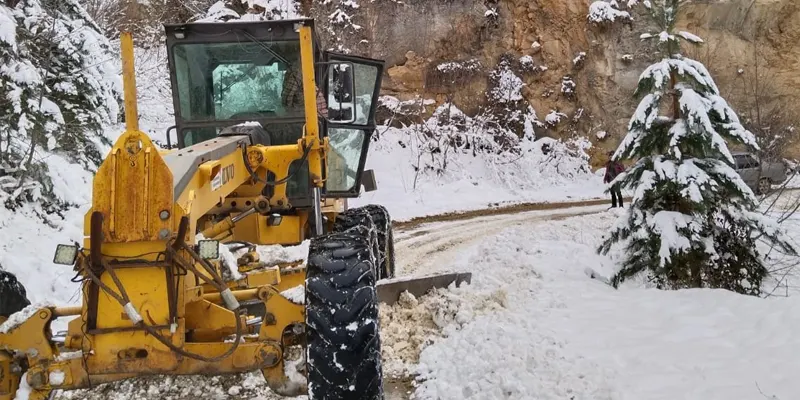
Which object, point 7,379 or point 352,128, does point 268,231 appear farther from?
point 7,379

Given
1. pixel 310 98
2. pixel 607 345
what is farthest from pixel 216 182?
pixel 607 345

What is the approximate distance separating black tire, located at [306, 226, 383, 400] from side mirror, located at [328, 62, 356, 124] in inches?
84.7

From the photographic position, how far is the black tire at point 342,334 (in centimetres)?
311

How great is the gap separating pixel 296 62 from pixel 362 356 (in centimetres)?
295

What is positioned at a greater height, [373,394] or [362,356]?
[362,356]

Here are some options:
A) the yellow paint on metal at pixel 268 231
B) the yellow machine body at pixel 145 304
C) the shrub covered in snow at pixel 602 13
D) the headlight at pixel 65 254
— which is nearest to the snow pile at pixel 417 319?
the yellow paint on metal at pixel 268 231

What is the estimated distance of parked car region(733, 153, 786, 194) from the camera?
44.1 feet

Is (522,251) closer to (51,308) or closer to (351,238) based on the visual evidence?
(351,238)

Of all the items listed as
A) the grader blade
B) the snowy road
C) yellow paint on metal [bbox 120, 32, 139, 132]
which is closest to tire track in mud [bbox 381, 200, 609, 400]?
the grader blade

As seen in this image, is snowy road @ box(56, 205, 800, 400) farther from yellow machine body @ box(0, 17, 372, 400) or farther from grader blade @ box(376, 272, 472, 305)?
yellow machine body @ box(0, 17, 372, 400)

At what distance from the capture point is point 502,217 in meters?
14.3

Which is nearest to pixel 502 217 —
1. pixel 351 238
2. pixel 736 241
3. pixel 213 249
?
pixel 736 241

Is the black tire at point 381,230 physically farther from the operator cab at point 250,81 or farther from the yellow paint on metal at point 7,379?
the yellow paint on metal at point 7,379

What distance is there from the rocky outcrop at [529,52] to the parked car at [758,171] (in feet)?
11.6
